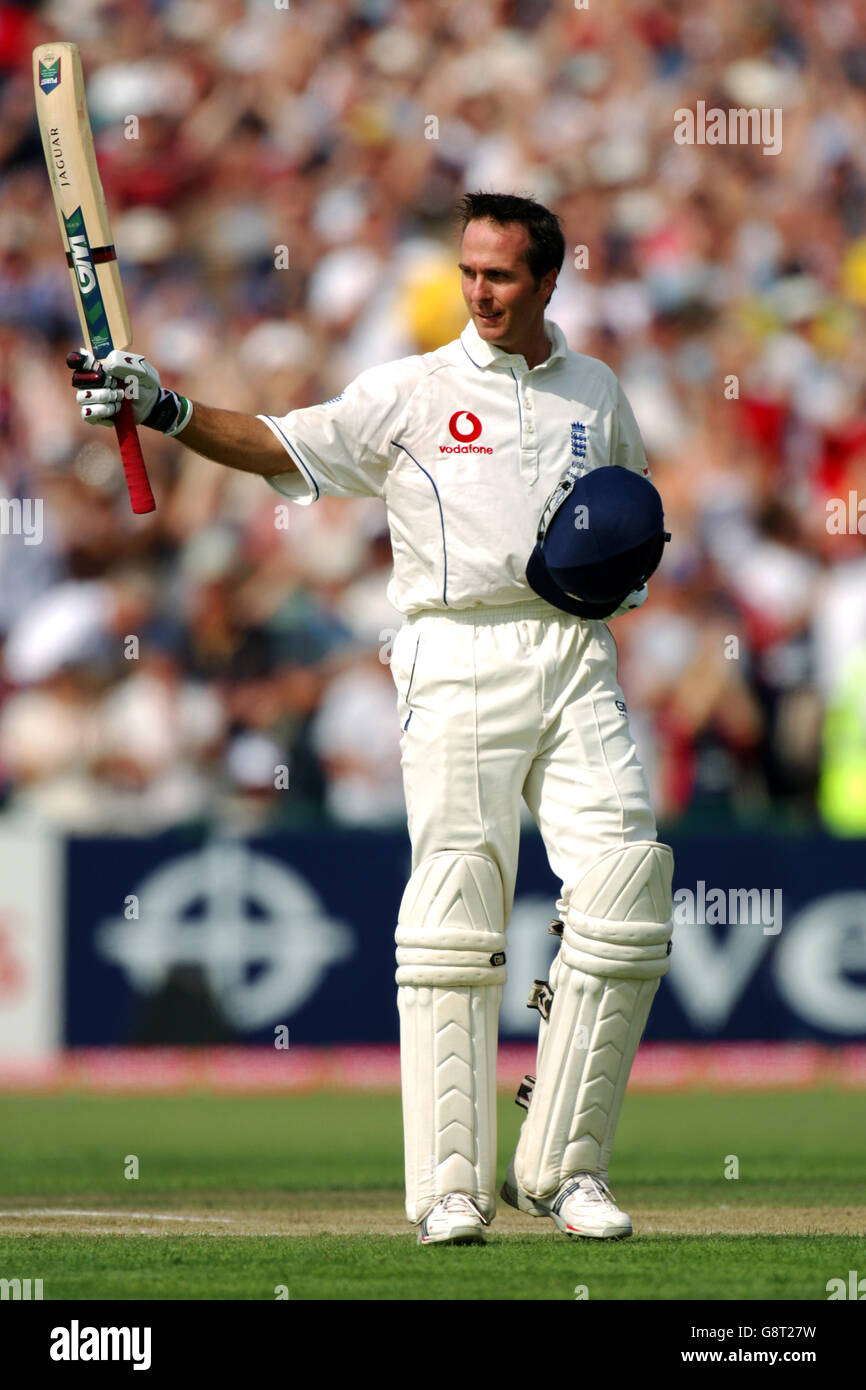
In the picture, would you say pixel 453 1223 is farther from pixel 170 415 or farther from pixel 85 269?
pixel 85 269

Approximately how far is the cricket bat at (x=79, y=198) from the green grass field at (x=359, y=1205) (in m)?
1.83

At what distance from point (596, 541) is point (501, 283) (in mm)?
667

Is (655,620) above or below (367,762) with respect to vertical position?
above

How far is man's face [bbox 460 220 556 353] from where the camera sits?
16.8ft

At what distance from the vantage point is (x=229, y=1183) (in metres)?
7.03

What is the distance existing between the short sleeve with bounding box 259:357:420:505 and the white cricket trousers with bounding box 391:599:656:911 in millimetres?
425

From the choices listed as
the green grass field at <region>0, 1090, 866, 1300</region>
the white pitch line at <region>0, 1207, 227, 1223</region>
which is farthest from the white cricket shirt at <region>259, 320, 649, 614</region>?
the white pitch line at <region>0, 1207, 227, 1223</region>

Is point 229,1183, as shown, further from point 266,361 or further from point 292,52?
point 292,52

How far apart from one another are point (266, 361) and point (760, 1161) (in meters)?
6.26

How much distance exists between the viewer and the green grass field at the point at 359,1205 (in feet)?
14.4

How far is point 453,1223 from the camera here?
492 centimetres

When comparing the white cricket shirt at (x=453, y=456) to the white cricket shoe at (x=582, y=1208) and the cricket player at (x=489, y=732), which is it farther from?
the white cricket shoe at (x=582, y=1208)

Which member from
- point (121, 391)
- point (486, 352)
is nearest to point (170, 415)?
point (121, 391)
